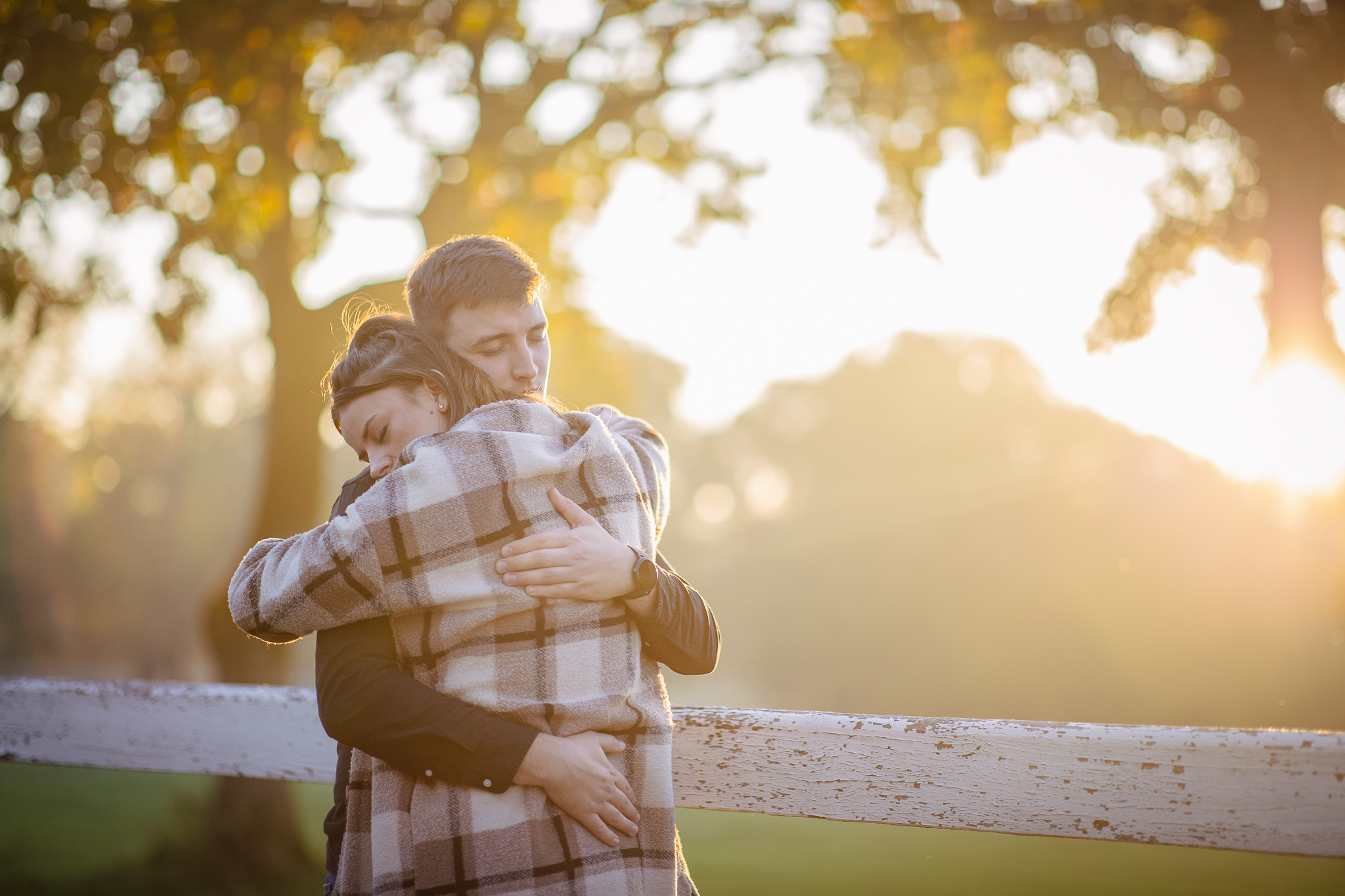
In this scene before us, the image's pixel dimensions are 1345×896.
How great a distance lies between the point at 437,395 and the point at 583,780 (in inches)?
28.1

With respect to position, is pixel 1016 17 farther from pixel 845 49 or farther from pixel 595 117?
pixel 595 117

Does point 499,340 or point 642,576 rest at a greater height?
point 499,340

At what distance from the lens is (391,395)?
1.64 meters

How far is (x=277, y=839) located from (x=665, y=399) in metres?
37.3

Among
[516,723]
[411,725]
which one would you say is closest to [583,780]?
[516,723]

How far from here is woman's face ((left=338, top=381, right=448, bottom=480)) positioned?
1.64 meters

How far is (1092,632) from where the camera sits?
34.7 feet

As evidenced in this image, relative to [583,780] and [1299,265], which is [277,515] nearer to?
[583,780]

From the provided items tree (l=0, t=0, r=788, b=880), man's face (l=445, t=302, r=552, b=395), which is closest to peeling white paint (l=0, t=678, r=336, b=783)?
man's face (l=445, t=302, r=552, b=395)

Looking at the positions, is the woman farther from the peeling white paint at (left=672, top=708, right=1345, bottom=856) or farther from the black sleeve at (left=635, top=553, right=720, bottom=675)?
the peeling white paint at (left=672, top=708, right=1345, bottom=856)

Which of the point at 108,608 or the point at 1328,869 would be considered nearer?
the point at 1328,869

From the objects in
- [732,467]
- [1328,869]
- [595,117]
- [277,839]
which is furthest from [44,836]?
[732,467]

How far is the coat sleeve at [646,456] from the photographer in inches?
71.7

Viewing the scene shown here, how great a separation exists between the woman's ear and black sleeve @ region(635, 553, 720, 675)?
0.49m
